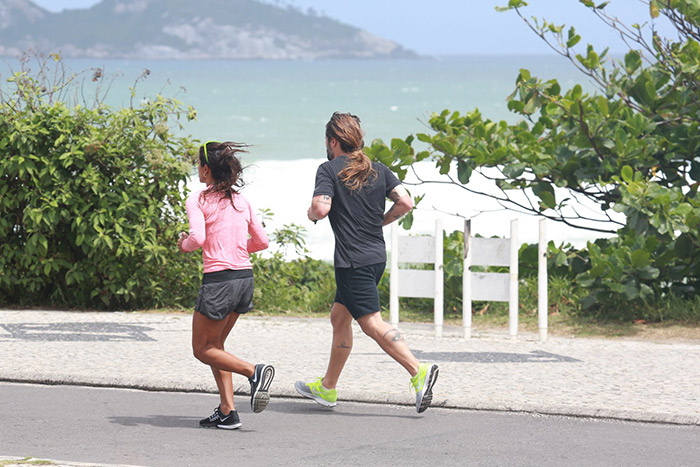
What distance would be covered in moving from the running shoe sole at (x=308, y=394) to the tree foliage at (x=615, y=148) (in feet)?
13.1

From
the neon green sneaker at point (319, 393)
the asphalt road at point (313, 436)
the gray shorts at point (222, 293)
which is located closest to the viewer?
the asphalt road at point (313, 436)

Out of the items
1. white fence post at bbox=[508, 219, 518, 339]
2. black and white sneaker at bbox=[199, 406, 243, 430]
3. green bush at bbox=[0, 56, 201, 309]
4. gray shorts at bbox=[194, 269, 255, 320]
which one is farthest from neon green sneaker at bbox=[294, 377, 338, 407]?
green bush at bbox=[0, 56, 201, 309]

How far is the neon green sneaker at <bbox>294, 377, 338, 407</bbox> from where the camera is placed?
6.76m

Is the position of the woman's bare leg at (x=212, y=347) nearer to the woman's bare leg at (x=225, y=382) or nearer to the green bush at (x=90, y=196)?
the woman's bare leg at (x=225, y=382)

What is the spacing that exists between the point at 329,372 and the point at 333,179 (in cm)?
127

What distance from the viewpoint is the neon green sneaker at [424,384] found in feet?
20.9

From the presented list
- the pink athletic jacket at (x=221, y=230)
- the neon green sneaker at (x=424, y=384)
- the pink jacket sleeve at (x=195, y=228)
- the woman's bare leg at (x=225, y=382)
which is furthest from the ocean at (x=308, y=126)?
the neon green sneaker at (x=424, y=384)

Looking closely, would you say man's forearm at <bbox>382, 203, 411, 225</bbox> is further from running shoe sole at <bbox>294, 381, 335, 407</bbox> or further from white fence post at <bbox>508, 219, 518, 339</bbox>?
white fence post at <bbox>508, 219, 518, 339</bbox>

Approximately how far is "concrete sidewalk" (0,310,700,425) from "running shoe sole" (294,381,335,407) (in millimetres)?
262

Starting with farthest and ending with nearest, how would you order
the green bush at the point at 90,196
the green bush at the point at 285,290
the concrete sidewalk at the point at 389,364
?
the green bush at the point at 285,290 → the green bush at the point at 90,196 → the concrete sidewalk at the point at 389,364

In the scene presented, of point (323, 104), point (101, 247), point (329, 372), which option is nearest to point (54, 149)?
point (101, 247)

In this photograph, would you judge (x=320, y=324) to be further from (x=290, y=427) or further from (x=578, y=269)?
(x=290, y=427)

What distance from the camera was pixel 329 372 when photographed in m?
6.76

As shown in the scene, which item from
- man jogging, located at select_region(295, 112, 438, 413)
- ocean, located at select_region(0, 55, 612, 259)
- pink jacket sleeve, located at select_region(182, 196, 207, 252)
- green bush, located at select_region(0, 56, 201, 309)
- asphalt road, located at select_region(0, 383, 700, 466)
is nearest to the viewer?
asphalt road, located at select_region(0, 383, 700, 466)
